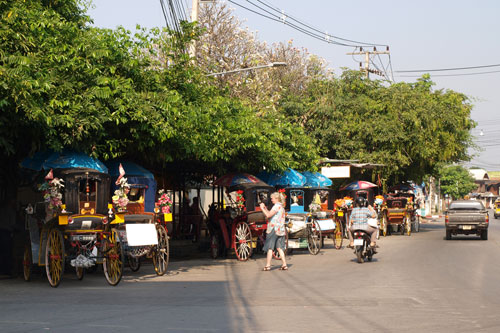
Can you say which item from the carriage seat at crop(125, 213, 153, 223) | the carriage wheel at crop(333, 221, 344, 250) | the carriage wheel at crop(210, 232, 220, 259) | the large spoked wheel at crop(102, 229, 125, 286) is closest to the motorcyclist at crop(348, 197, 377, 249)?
the carriage wheel at crop(210, 232, 220, 259)

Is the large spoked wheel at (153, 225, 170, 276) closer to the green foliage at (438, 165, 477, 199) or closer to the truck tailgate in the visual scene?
the truck tailgate

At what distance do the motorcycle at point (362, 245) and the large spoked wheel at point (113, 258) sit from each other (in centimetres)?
737

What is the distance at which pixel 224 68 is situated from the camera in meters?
41.5

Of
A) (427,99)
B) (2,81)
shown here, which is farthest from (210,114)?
(427,99)

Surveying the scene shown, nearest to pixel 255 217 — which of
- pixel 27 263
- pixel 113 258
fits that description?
pixel 113 258

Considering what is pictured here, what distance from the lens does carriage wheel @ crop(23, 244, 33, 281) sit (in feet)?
50.6

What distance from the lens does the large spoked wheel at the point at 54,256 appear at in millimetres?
14242

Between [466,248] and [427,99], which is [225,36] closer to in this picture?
[427,99]

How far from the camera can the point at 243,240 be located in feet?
70.6

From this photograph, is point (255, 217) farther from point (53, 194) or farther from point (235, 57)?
point (235, 57)

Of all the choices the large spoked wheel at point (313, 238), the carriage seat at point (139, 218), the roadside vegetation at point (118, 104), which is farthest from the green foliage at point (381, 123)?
the carriage seat at point (139, 218)

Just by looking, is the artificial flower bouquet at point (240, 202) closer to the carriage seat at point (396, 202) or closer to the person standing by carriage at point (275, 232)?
the person standing by carriage at point (275, 232)

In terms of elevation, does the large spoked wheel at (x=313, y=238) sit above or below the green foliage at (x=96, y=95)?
below

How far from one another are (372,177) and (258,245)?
17.6 m
